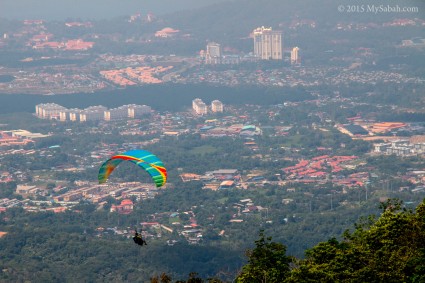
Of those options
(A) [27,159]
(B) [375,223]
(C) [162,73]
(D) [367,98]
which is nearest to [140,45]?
(C) [162,73]

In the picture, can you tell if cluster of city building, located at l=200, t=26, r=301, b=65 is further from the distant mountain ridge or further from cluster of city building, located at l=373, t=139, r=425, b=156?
cluster of city building, located at l=373, t=139, r=425, b=156

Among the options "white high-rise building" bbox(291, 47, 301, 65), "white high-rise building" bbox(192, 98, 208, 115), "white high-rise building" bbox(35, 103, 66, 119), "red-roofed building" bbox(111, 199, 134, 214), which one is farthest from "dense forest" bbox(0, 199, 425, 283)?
"white high-rise building" bbox(291, 47, 301, 65)

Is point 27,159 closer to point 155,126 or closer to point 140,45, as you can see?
point 155,126

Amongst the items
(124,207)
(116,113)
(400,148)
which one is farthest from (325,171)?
(116,113)

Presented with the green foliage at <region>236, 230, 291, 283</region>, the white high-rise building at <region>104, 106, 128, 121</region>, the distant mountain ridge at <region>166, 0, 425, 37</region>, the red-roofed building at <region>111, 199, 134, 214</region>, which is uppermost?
the distant mountain ridge at <region>166, 0, 425, 37</region>

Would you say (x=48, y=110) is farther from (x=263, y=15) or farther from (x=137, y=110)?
(x=263, y=15)

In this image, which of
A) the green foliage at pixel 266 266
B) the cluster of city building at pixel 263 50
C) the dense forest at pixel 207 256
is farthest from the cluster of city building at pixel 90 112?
the green foliage at pixel 266 266

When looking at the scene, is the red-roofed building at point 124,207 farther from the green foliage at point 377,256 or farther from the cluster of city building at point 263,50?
the cluster of city building at point 263,50

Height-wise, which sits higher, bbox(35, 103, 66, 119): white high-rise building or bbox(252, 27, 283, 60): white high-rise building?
bbox(252, 27, 283, 60): white high-rise building
